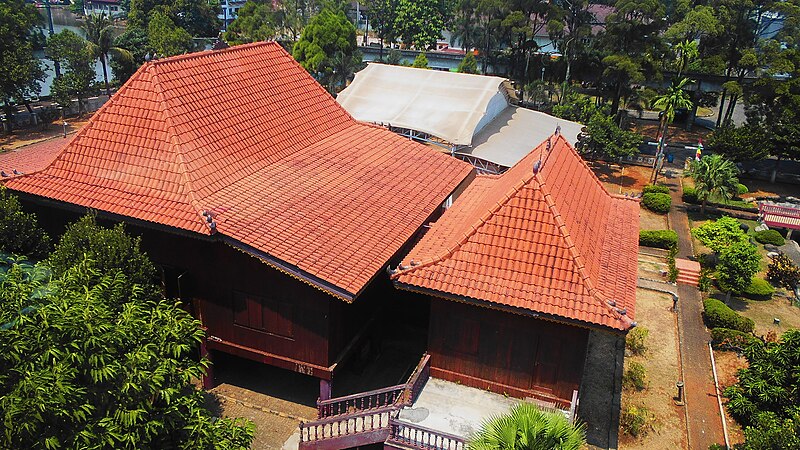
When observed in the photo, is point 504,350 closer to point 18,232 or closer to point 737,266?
point 18,232

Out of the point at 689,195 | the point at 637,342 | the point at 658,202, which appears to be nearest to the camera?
the point at 637,342

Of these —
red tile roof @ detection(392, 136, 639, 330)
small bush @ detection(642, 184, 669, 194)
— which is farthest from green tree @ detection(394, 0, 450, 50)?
red tile roof @ detection(392, 136, 639, 330)

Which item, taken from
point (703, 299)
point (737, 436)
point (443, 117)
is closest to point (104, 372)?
point (737, 436)

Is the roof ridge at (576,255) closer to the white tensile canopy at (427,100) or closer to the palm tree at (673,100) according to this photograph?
the white tensile canopy at (427,100)

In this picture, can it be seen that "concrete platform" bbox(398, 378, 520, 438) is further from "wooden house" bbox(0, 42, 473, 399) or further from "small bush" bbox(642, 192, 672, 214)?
"small bush" bbox(642, 192, 672, 214)

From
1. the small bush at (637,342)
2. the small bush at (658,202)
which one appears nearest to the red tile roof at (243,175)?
the small bush at (637,342)

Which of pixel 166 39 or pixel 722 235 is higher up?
pixel 166 39

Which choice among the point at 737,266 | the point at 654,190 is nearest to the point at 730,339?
the point at 737,266
